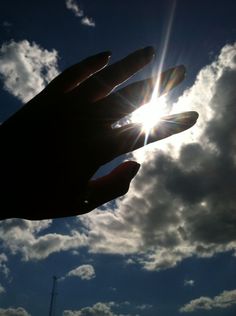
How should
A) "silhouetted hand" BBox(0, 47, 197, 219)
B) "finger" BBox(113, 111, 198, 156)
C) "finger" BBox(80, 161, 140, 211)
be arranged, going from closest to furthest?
"silhouetted hand" BBox(0, 47, 197, 219) → "finger" BBox(113, 111, 198, 156) → "finger" BBox(80, 161, 140, 211)

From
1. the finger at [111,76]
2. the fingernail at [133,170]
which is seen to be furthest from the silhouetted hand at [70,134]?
the fingernail at [133,170]

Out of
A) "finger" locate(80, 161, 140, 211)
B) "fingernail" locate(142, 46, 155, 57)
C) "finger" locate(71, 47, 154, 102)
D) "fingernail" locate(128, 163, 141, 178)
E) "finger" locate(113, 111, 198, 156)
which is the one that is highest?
"fingernail" locate(142, 46, 155, 57)

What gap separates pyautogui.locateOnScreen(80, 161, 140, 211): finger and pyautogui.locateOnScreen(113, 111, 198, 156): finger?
0.21 metres

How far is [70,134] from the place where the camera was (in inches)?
76.0

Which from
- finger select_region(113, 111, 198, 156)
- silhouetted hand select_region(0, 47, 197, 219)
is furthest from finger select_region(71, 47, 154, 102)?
finger select_region(113, 111, 198, 156)

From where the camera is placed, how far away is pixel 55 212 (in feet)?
6.69

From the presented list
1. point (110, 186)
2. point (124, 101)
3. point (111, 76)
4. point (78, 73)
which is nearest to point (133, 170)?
point (110, 186)

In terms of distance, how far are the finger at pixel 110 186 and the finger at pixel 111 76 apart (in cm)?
57

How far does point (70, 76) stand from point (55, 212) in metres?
0.96

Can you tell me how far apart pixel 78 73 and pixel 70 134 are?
1.46ft

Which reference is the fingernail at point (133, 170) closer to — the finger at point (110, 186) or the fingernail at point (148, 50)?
the finger at point (110, 186)

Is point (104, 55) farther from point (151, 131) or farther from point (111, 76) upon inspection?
point (151, 131)

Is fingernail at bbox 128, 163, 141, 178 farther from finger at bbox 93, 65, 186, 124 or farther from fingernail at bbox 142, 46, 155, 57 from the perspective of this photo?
fingernail at bbox 142, 46, 155, 57

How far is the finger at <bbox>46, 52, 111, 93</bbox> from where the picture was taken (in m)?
1.98
